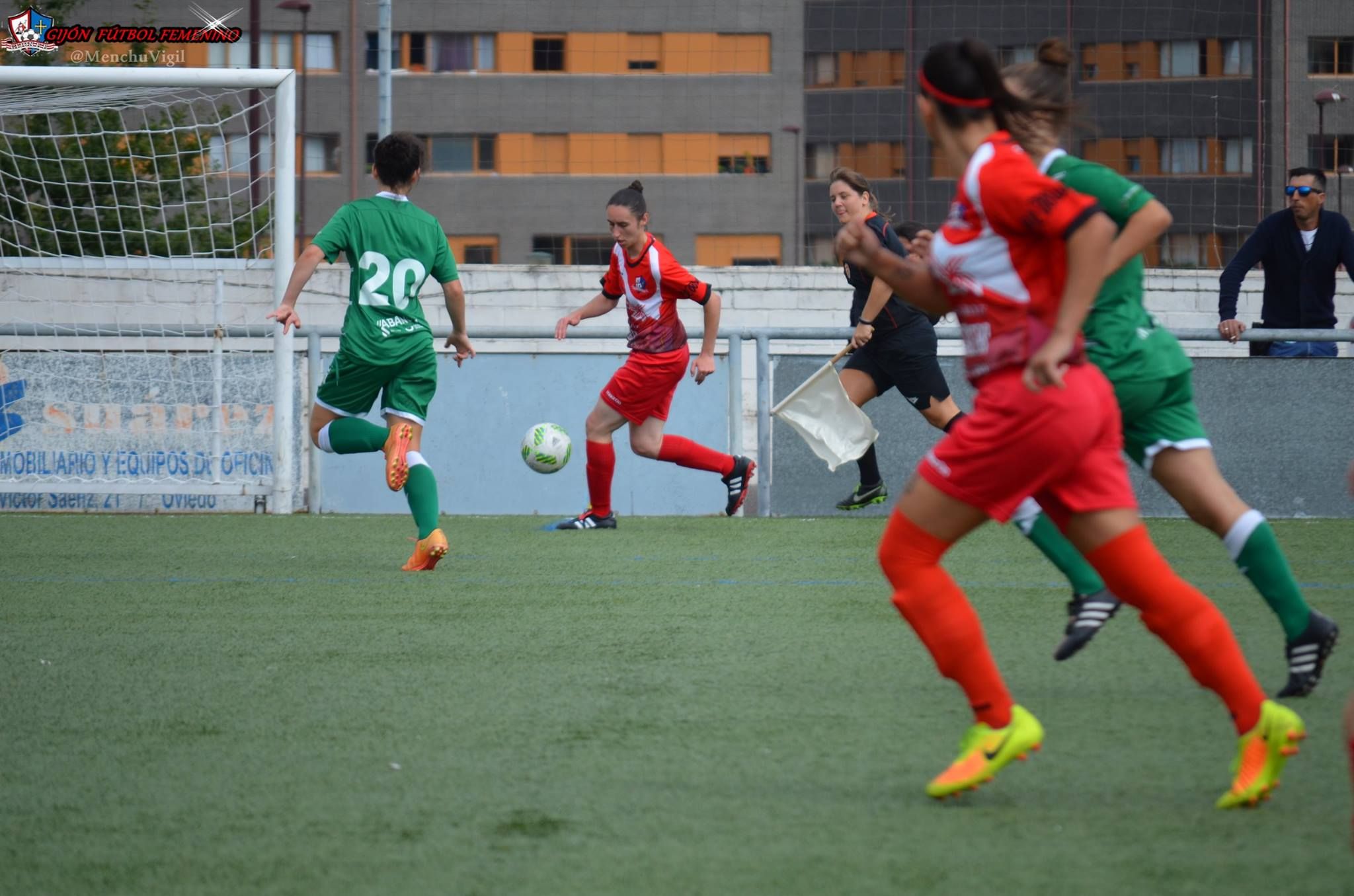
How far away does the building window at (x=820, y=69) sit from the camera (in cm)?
2911

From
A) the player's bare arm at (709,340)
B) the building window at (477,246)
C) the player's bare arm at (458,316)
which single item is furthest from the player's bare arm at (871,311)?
the building window at (477,246)

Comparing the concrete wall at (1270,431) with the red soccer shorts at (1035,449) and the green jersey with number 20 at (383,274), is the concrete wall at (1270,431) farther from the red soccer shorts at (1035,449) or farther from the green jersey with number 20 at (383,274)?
the red soccer shorts at (1035,449)

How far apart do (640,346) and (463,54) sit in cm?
2954

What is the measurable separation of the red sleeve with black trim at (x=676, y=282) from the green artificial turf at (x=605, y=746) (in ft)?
8.34

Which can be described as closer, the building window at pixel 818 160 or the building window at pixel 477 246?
the building window at pixel 818 160

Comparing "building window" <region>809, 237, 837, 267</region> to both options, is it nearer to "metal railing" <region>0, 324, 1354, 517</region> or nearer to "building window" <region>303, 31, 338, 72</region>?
"building window" <region>303, 31, 338, 72</region>

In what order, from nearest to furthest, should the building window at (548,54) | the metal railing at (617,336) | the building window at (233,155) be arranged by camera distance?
the metal railing at (617,336) → the building window at (233,155) → the building window at (548,54)

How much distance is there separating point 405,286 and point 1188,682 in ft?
13.2

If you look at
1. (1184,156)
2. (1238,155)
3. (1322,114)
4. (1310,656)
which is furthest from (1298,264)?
(1322,114)

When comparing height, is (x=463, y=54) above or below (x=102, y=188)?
above

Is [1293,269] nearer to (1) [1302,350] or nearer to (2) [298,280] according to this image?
(1) [1302,350]

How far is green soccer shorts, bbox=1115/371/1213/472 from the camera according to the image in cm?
378

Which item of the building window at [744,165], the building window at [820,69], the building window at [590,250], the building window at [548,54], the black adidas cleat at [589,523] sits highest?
the building window at [548,54]

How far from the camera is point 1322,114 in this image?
80.5 ft
